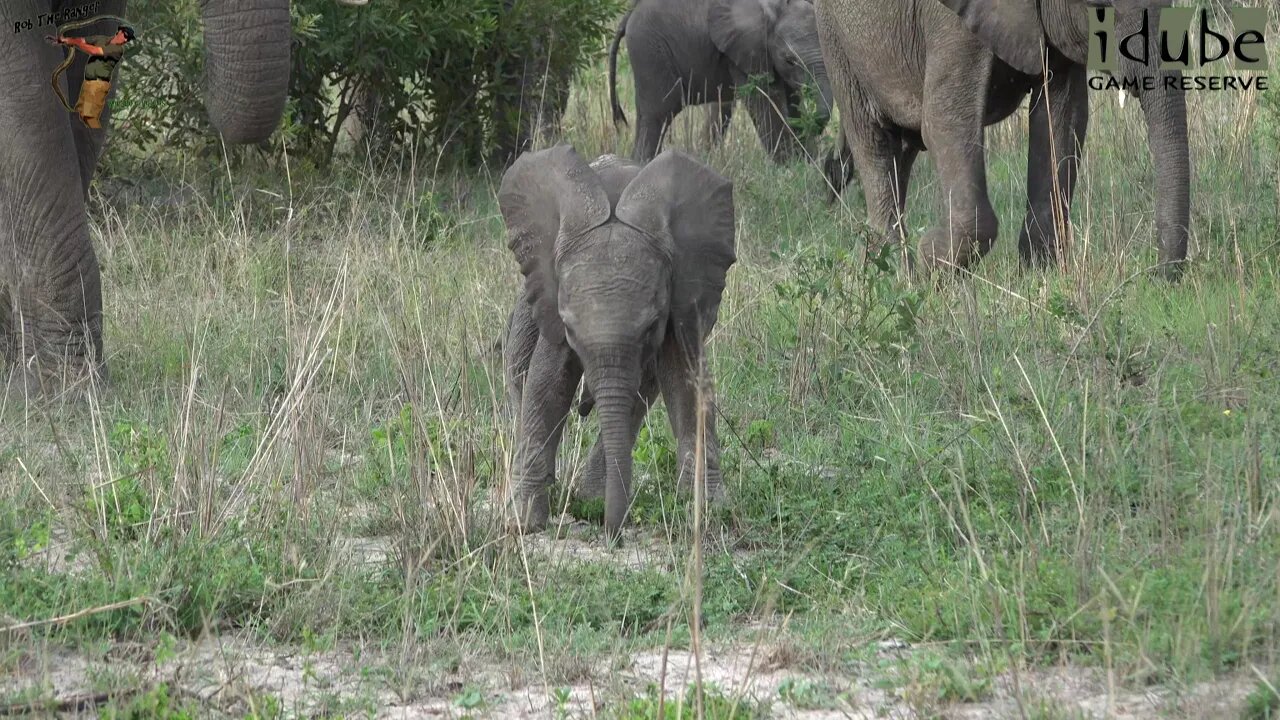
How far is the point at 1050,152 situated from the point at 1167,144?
3.28 feet

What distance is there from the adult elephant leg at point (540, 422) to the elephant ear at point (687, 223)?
356 mm

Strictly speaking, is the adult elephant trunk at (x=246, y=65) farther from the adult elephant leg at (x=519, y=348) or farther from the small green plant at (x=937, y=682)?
the small green plant at (x=937, y=682)

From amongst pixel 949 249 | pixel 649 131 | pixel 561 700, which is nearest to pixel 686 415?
pixel 561 700

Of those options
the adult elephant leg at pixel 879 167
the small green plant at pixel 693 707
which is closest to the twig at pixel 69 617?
the small green plant at pixel 693 707

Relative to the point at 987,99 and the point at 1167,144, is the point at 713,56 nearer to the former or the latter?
the point at 987,99

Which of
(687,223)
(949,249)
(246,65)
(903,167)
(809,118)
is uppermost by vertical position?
(246,65)

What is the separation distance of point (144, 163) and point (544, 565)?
6664 mm

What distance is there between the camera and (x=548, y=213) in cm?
505

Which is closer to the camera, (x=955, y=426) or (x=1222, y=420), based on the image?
(x=1222, y=420)

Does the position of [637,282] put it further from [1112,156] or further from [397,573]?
[1112,156]

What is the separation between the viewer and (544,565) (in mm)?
4773

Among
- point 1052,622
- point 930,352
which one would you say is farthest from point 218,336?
point 1052,622

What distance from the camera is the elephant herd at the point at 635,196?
4.93 m

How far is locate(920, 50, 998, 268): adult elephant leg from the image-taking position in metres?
7.84
